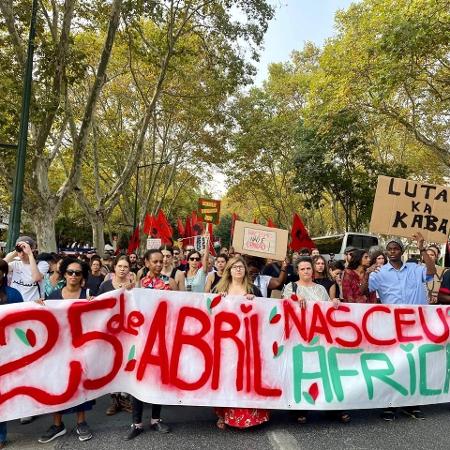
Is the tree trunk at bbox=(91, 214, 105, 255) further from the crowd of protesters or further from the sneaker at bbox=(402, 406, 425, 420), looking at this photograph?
the sneaker at bbox=(402, 406, 425, 420)

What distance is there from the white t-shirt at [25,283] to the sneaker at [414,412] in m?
3.75

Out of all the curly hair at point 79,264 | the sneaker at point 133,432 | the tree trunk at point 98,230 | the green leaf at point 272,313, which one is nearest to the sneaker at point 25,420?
the sneaker at point 133,432

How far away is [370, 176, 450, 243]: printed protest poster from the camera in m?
5.46

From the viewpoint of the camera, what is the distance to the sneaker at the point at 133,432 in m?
3.71

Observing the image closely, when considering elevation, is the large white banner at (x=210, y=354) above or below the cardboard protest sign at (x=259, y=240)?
below

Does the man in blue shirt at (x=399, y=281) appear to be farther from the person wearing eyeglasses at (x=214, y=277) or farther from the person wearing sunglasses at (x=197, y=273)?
the person wearing sunglasses at (x=197, y=273)

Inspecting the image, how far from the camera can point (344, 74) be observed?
47.9ft

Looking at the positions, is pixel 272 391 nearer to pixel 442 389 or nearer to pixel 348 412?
pixel 348 412

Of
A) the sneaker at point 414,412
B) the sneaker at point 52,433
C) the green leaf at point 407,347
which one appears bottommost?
the sneaker at point 52,433

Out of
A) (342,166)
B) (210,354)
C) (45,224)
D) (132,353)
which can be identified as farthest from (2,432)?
(342,166)

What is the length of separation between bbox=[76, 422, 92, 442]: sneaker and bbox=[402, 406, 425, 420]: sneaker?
2770 mm

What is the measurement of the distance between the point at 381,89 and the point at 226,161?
13.4 m

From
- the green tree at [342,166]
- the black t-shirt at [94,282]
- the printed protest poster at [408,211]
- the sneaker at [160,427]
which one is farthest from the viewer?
the green tree at [342,166]

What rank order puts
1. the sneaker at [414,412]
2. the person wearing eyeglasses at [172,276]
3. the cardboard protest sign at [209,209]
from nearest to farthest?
the sneaker at [414,412]
the person wearing eyeglasses at [172,276]
the cardboard protest sign at [209,209]
